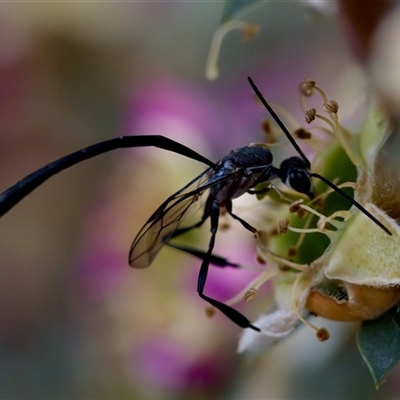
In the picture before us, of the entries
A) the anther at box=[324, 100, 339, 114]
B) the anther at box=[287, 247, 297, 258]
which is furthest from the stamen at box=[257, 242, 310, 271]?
the anther at box=[324, 100, 339, 114]

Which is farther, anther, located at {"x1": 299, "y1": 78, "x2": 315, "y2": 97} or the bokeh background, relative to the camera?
the bokeh background

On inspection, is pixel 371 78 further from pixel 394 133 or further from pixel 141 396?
pixel 141 396

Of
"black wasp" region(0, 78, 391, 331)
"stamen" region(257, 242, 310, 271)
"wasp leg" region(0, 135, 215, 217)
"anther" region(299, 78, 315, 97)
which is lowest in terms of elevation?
"stamen" region(257, 242, 310, 271)

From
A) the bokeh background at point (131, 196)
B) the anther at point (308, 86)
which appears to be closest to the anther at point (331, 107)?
the anther at point (308, 86)

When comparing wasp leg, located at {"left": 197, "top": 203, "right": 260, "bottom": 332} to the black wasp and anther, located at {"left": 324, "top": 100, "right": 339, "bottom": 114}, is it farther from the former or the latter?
anther, located at {"left": 324, "top": 100, "right": 339, "bottom": 114}

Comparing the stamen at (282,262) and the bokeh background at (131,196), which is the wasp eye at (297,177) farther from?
the bokeh background at (131,196)
